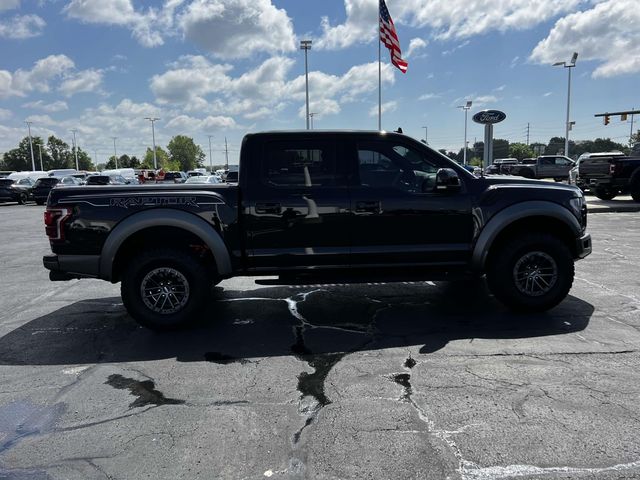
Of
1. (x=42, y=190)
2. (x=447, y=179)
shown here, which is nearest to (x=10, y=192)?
(x=42, y=190)

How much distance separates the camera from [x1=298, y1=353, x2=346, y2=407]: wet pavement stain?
144 inches

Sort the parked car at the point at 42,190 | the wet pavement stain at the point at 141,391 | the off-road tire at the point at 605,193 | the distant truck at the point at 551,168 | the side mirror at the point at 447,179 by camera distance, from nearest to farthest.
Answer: the wet pavement stain at the point at 141,391
the side mirror at the point at 447,179
the off-road tire at the point at 605,193
the parked car at the point at 42,190
the distant truck at the point at 551,168

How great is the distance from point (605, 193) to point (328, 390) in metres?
18.0

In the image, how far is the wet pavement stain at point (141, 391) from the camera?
11.8 ft

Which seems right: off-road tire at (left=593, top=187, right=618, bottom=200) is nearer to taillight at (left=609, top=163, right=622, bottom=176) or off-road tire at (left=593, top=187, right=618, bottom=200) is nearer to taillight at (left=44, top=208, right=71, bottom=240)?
taillight at (left=609, top=163, right=622, bottom=176)

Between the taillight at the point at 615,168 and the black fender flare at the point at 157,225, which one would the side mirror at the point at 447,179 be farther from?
the taillight at the point at 615,168

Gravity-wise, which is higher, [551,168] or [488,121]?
[488,121]

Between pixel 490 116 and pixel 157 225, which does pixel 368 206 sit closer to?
pixel 157 225

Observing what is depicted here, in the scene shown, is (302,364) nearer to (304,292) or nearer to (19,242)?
(304,292)

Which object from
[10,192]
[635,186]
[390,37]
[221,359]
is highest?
[390,37]

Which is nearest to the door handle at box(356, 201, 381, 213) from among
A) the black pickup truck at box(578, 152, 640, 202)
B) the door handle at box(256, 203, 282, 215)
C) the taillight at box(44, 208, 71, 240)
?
the door handle at box(256, 203, 282, 215)

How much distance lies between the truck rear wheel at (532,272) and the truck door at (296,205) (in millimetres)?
1682

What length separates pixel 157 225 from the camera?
4.92 meters

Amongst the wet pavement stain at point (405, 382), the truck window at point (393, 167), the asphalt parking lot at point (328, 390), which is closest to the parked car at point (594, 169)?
the asphalt parking lot at point (328, 390)
